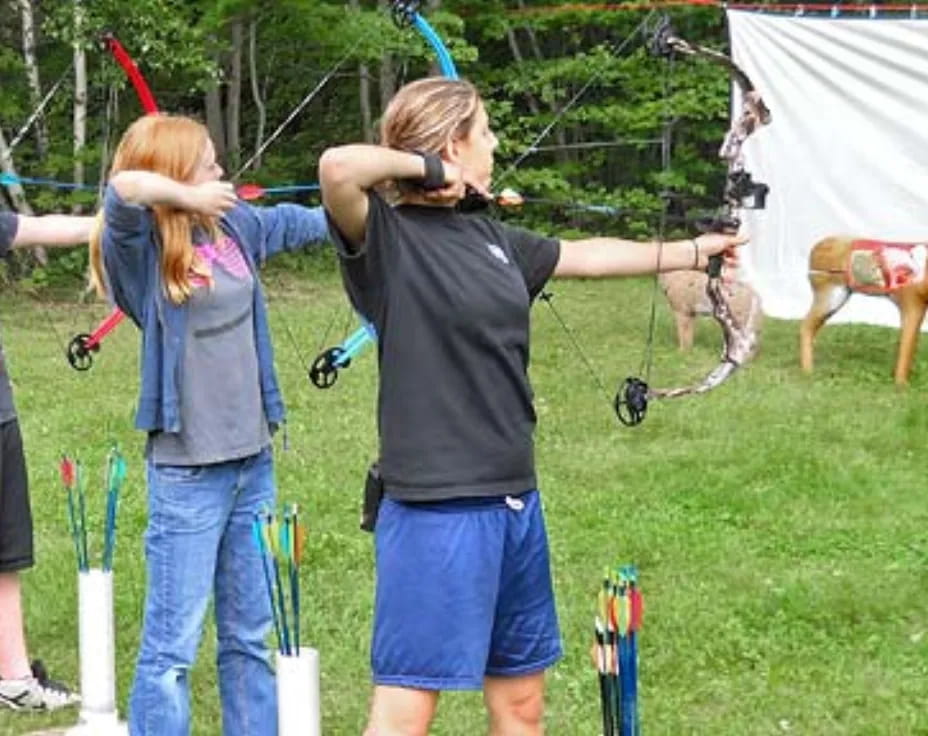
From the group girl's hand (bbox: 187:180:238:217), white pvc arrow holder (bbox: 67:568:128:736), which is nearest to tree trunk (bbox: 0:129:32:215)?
white pvc arrow holder (bbox: 67:568:128:736)

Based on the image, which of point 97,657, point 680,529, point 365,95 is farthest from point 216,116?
point 97,657

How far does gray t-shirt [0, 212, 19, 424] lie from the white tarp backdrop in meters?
6.20

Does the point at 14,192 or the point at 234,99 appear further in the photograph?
the point at 234,99

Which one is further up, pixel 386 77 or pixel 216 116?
pixel 386 77

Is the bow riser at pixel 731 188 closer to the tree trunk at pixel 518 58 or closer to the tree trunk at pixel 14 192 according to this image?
the tree trunk at pixel 14 192

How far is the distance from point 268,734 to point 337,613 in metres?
1.14

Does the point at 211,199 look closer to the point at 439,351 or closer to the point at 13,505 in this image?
the point at 439,351

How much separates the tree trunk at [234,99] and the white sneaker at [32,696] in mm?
10024

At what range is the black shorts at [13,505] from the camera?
3256 mm

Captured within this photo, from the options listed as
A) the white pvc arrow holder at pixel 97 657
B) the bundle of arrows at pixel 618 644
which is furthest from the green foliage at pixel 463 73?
the bundle of arrows at pixel 618 644

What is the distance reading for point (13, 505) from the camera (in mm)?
3332

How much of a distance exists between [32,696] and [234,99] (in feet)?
34.1

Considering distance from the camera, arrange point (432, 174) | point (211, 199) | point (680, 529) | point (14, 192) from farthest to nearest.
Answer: point (14, 192) < point (680, 529) < point (211, 199) < point (432, 174)

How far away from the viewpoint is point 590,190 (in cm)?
1413
